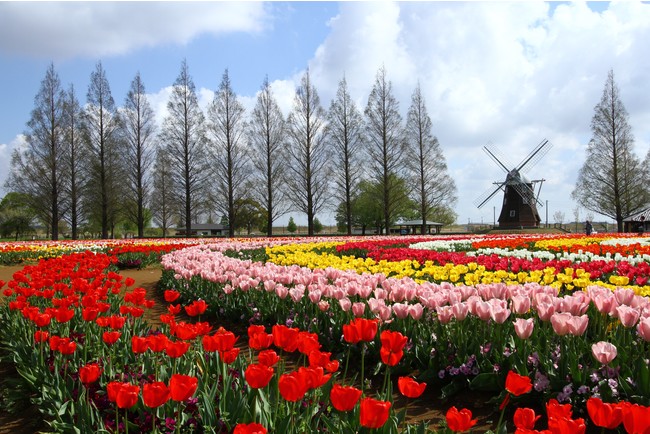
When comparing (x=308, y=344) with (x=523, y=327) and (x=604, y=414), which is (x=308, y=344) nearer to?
(x=604, y=414)

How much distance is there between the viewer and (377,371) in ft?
11.6

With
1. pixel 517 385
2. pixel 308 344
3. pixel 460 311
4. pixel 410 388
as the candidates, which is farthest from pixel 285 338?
pixel 460 311

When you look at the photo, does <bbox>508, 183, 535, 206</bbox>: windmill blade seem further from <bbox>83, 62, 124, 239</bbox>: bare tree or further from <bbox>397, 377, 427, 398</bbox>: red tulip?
<bbox>397, 377, 427, 398</bbox>: red tulip

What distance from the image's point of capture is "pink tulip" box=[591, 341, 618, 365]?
230cm

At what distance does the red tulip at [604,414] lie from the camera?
4.60ft

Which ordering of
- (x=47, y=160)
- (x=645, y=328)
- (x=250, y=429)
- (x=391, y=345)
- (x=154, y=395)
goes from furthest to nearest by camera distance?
(x=47, y=160)
(x=645, y=328)
(x=391, y=345)
(x=154, y=395)
(x=250, y=429)

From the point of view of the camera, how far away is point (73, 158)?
31875mm

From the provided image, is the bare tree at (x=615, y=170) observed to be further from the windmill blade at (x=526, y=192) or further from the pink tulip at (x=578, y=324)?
the pink tulip at (x=578, y=324)

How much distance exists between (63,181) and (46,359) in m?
32.4

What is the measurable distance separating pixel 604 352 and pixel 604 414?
1.05 m

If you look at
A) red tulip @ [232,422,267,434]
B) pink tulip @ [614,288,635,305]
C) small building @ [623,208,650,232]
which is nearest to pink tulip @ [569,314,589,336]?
pink tulip @ [614,288,635,305]

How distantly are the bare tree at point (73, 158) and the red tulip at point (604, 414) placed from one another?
34344 mm

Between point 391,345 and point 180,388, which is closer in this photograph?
point 180,388

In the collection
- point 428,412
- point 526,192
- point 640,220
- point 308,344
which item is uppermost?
point 526,192
